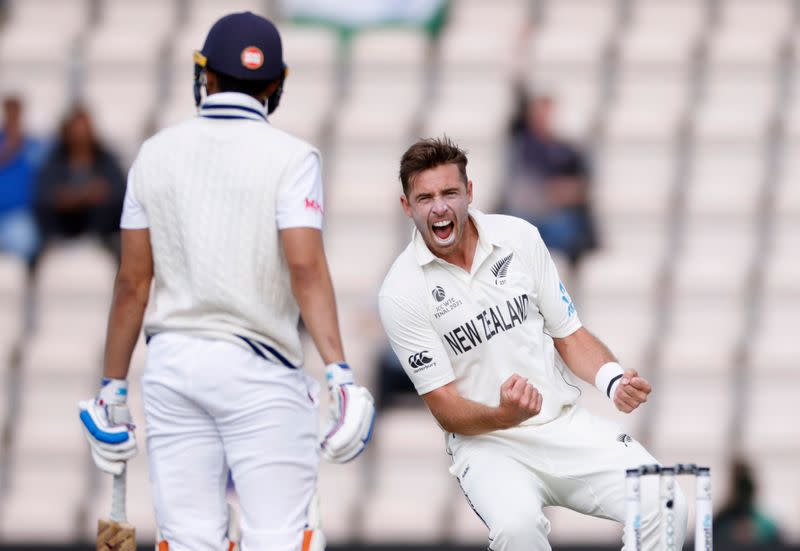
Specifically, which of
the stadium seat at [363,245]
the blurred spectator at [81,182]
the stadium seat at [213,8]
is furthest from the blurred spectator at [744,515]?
the stadium seat at [213,8]

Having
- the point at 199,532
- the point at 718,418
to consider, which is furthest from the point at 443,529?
the point at 199,532

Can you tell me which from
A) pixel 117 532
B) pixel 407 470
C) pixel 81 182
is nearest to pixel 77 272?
pixel 81 182

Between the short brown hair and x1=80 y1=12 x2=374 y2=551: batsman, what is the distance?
0.33 m

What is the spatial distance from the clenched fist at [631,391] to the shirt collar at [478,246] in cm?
49

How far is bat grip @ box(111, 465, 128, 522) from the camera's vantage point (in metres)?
3.79

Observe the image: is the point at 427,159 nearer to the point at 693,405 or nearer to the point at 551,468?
the point at 551,468

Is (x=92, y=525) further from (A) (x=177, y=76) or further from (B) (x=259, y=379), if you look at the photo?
(B) (x=259, y=379)

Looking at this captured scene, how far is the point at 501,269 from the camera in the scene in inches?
156

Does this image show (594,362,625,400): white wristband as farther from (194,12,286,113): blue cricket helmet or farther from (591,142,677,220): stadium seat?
(591,142,677,220): stadium seat

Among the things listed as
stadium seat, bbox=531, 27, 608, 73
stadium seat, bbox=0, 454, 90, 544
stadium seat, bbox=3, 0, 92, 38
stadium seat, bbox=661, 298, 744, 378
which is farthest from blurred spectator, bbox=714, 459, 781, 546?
stadium seat, bbox=3, 0, 92, 38

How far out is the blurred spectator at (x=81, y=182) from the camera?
23.7 feet

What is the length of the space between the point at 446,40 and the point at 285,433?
496 cm

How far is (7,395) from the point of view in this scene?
7.11 meters

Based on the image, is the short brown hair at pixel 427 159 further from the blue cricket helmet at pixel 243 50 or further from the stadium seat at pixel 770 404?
the stadium seat at pixel 770 404
